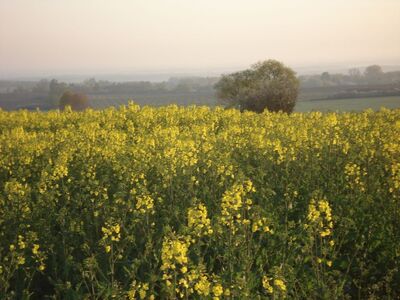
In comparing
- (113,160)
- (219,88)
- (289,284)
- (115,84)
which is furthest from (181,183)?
(115,84)

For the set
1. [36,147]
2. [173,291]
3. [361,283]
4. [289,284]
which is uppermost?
[36,147]

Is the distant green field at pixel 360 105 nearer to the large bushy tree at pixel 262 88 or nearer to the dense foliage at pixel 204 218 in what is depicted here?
the large bushy tree at pixel 262 88

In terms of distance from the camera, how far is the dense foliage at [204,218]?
5.35 m

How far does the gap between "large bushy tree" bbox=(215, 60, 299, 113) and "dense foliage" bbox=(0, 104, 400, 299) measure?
878 inches

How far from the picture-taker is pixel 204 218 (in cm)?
534

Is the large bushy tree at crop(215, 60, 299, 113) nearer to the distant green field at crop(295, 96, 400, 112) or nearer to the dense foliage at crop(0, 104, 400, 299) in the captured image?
the distant green field at crop(295, 96, 400, 112)

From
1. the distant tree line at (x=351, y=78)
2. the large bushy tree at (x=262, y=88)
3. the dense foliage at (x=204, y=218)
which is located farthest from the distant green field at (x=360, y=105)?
the distant tree line at (x=351, y=78)

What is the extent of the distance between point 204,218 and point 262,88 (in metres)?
32.5

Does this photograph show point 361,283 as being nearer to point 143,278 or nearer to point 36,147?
point 143,278

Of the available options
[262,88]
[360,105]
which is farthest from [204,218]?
[360,105]

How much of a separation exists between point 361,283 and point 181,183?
3366 millimetres

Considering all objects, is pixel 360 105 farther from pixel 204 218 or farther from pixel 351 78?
pixel 351 78

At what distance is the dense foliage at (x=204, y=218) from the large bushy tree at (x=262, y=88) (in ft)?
73.2

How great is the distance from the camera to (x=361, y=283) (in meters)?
6.56
